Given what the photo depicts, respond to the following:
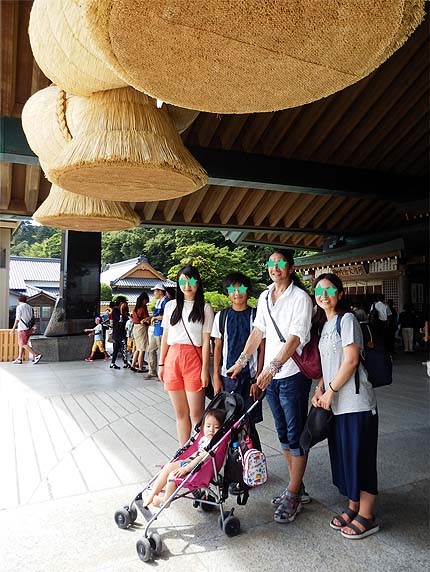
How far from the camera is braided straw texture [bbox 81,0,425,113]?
1.22 meters

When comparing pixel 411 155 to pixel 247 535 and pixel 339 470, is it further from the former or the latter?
pixel 247 535

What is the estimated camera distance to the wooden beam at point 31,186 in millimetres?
7980

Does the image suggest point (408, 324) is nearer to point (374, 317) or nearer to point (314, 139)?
point (374, 317)

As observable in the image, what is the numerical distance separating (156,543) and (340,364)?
1520 millimetres

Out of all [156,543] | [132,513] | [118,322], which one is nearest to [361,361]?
[156,543]

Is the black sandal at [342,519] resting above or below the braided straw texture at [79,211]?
below

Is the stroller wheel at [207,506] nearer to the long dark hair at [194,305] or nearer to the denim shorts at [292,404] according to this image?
the denim shorts at [292,404]

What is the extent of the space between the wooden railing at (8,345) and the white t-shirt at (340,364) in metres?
9.57

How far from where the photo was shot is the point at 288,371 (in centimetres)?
294

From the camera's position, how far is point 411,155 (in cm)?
887

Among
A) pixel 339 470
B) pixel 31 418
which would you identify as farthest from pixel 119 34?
pixel 31 418

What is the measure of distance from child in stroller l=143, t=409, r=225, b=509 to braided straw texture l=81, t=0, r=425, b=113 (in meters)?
2.04

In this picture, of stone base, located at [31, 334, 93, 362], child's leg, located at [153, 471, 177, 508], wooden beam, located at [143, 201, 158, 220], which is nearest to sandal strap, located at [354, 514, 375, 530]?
child's leg, located at [153, 471, 177, 508]
